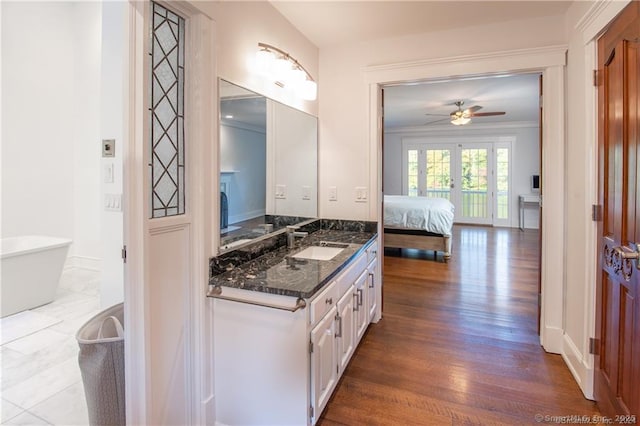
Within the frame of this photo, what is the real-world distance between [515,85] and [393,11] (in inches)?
126

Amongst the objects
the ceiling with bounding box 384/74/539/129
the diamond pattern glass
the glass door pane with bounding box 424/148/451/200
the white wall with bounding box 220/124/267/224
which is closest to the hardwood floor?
the white wall with bounding box 220/124/267/224

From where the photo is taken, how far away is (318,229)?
309cm

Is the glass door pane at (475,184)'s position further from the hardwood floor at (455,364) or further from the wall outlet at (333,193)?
the wall outlet at (333,193)

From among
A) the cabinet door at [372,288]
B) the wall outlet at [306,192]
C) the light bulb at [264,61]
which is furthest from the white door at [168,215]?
the cabinet door at [372,288]

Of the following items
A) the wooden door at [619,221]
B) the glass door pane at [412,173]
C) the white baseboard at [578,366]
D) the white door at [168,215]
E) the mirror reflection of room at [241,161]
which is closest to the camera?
the white door at [168,215]

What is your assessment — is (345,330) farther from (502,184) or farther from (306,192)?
(502,184)

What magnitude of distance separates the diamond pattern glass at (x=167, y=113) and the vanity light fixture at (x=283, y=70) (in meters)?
0.61

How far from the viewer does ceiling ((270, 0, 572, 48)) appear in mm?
2326

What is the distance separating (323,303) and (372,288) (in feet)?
4.13

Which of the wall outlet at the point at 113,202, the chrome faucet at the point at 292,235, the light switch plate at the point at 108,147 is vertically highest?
the light switch plate at the point at 108,147

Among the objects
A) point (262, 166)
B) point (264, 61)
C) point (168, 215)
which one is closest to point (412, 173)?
point (262, 166)

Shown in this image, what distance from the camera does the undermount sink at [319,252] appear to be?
2395 mm

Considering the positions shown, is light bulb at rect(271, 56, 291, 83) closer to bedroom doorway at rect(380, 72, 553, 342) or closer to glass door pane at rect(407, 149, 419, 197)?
bedroom doorway at rect(380, 72, 553, 342)

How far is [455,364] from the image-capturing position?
2.41m
